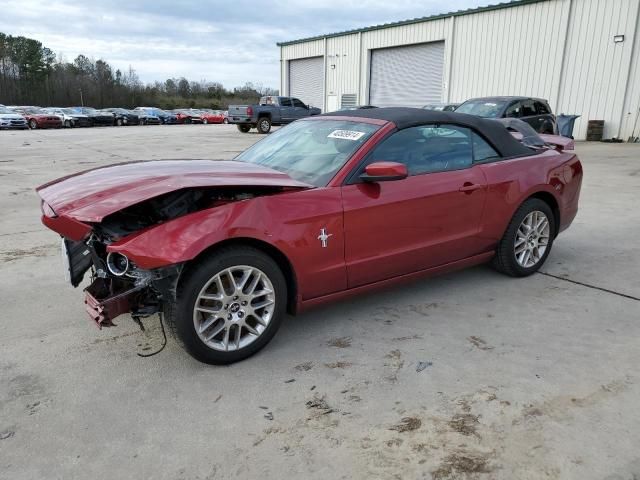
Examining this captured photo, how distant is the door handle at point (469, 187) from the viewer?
3882 mm

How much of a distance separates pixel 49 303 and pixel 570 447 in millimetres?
3653

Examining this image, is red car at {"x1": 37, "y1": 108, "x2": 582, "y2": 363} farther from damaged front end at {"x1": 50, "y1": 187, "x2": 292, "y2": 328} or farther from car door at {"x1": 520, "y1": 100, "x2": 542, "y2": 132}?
car door at {"x1": 520, "y1": 100, "x2": 542, "y2": 132}

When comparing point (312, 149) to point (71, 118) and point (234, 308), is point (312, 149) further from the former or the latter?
point (71, 118)

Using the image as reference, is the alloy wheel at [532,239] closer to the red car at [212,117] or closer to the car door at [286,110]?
the car door at [286,110]

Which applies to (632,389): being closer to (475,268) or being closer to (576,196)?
(475,268)

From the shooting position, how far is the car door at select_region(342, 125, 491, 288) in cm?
338

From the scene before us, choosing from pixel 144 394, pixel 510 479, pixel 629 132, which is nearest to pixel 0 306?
pixel 144 394

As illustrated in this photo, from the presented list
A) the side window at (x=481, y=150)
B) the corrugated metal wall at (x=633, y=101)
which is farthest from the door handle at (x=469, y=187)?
the corrugated metal wall at (x=633, y=101)

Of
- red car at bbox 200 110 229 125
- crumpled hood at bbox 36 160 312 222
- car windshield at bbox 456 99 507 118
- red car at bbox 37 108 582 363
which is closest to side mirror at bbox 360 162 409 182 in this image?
red car at bbox 37 108 582 363

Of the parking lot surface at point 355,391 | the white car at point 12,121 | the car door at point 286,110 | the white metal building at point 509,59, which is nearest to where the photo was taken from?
the parking lot surface at point 355,391

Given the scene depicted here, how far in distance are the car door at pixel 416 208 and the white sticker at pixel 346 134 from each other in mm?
202

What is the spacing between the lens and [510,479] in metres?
2.12

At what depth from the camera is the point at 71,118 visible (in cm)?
3606

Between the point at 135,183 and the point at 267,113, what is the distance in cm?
2380
